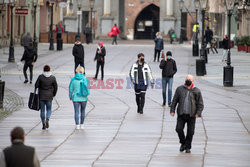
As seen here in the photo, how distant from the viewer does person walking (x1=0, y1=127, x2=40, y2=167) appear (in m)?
8.57

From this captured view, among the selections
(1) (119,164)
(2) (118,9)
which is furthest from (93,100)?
(2) (118,9)

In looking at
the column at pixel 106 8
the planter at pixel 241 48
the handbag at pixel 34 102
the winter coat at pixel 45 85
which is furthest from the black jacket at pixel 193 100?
the column at pixel 106 8

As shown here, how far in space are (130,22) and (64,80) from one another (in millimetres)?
60405

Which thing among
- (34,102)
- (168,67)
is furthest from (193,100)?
(168,67)

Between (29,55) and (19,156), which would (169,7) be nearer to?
(29,55)

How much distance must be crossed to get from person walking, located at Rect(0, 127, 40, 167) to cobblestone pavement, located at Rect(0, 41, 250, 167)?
4477mm

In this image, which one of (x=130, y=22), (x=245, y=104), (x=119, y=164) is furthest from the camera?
(x=130, y=22)

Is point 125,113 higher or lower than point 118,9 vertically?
lower

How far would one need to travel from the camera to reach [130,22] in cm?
9188

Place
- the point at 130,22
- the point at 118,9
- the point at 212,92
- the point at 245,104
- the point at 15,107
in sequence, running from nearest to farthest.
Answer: the point at 15,107, the point at 245,104, the point at 212,92, the point at 118,9, the point at 130,22

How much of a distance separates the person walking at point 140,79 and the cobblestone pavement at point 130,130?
36cm

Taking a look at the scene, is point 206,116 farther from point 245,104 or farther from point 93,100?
point 93,100

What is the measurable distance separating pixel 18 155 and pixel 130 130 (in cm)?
915

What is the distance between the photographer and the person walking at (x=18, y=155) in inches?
337
